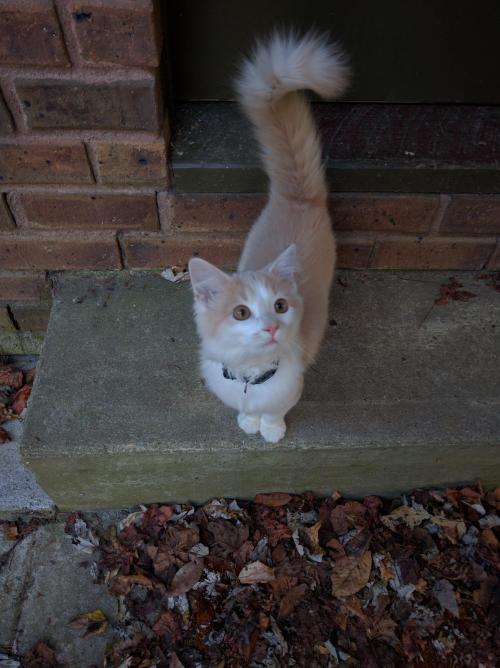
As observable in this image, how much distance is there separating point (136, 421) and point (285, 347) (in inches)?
22.6

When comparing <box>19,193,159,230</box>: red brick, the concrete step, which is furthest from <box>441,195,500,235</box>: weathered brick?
<box>19,193,159,230</box>: red brick

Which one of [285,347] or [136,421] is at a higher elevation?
[285,347]

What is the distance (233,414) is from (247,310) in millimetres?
487

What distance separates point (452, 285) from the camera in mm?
A: 1958

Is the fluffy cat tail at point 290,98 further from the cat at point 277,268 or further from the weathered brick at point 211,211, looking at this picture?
the weathered brick at point 211,211

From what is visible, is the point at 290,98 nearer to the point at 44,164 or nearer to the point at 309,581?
the point at 44,164

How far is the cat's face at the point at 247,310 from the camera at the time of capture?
119 cm

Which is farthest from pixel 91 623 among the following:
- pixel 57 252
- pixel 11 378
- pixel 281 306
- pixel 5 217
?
pixel 5 217

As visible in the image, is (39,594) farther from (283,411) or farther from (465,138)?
(465,138)

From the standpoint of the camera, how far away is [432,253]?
193cm

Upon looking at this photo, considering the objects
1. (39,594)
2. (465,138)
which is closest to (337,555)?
(39,594)

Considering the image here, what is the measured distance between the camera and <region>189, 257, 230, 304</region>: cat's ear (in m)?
1.19

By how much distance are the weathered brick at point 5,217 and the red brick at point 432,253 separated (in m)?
1.35

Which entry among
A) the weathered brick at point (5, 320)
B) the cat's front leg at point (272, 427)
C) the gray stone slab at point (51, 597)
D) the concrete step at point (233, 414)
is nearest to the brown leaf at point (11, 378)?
the weathered brick at point (5, 320)
